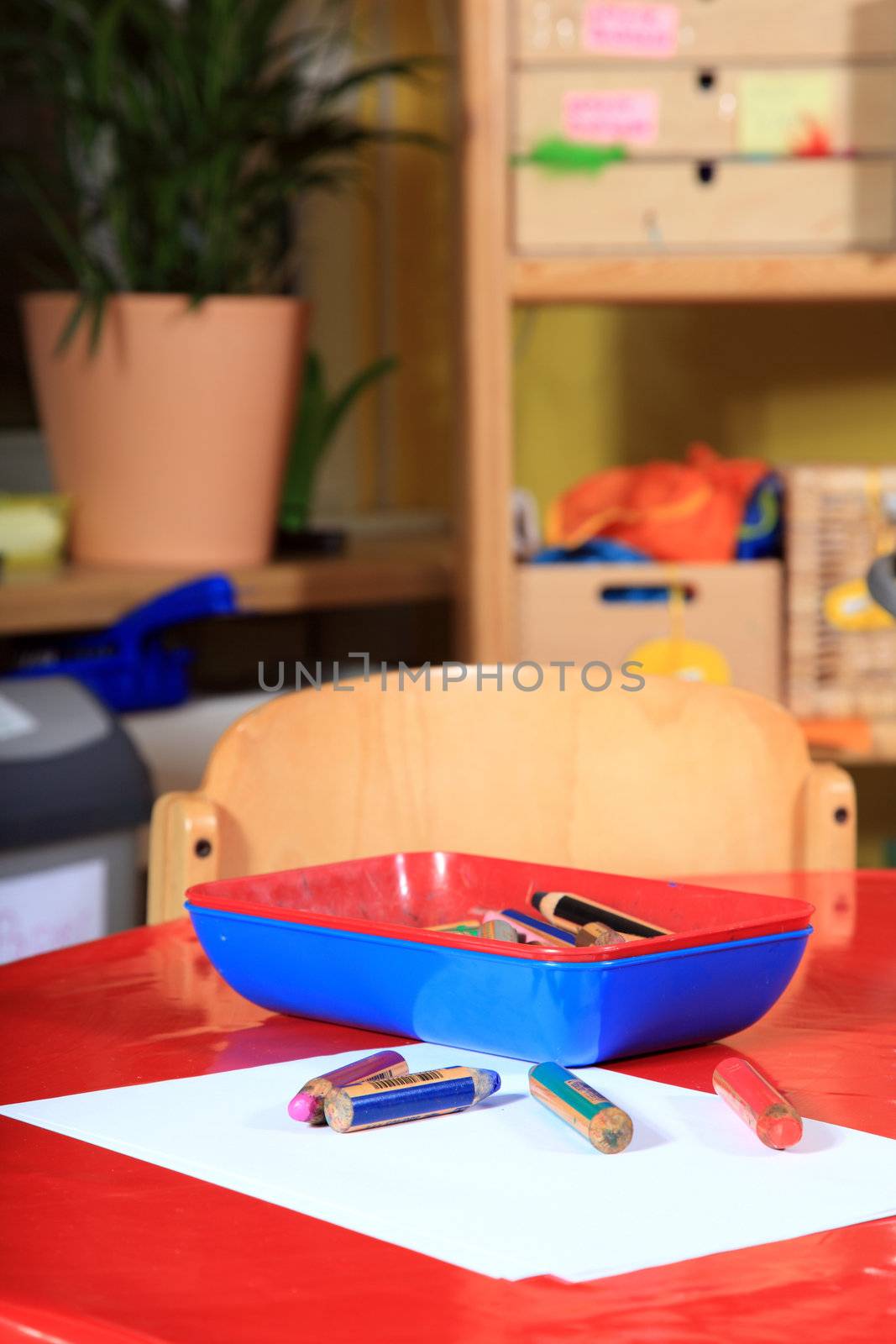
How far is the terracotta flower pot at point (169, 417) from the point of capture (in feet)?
6.24

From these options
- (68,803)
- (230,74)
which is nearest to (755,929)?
(68,803)

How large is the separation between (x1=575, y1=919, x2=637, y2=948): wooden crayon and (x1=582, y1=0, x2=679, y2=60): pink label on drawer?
4.17 ft

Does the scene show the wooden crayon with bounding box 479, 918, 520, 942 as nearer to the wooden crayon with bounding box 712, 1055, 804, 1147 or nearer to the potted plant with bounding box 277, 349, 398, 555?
the wooden crayon with bounding box 712, 1055, 804, 1147

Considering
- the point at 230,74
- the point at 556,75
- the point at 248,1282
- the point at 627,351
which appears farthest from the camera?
the point at 627,351

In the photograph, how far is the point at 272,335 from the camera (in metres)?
1.95

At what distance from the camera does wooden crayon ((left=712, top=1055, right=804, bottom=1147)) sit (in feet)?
1.84

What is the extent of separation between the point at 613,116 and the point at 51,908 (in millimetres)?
987

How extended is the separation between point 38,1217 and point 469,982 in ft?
0.62

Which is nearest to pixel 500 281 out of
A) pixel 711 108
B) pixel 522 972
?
pixel 711 108

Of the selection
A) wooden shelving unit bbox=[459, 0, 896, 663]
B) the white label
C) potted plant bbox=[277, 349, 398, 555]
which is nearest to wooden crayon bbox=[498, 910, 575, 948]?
the white label

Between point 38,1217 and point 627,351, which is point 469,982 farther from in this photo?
point 627,351

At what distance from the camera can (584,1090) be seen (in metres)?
0.59

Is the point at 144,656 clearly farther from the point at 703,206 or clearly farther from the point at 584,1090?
the point at 584,1090

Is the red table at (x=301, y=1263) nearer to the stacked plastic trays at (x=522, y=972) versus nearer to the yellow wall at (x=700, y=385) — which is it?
the stacked plastic trays at (x=522, y=972)
